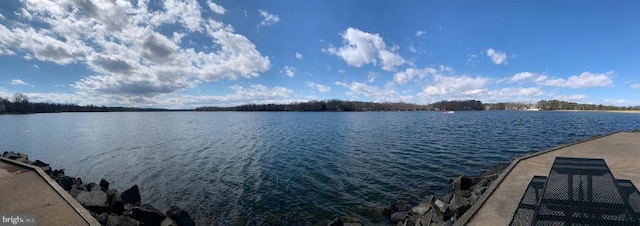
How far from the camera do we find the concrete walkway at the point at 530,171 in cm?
645

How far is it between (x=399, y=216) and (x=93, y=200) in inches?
375

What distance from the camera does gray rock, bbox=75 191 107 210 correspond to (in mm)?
8867

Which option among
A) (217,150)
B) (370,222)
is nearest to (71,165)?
(217,150)

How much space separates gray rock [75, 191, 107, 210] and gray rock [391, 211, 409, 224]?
8.98 metres

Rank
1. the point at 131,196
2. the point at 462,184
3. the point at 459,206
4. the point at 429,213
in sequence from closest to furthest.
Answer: the point at 459,206, the point at 429,213, the point at 131,196, the point at 462,184

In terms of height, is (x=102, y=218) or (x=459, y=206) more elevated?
(x=459, y=206)

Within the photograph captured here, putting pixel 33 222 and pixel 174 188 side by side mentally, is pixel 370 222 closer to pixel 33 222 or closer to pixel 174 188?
pixel 33 222

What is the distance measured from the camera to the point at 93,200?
9.13 metres

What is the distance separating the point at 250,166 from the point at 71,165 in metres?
12.6

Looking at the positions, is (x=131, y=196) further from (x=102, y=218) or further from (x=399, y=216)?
(x=399, y=216)

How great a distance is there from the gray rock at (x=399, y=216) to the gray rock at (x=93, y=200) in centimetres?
898

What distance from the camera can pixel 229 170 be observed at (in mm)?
17578

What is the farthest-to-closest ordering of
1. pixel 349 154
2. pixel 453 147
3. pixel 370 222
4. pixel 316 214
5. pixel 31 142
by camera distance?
pixel 31 142 < pixel 453 147 < pixel 349 154 < pixel 316 214 < pixel 370 222

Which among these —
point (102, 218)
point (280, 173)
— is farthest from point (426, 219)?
point (280, 173)
